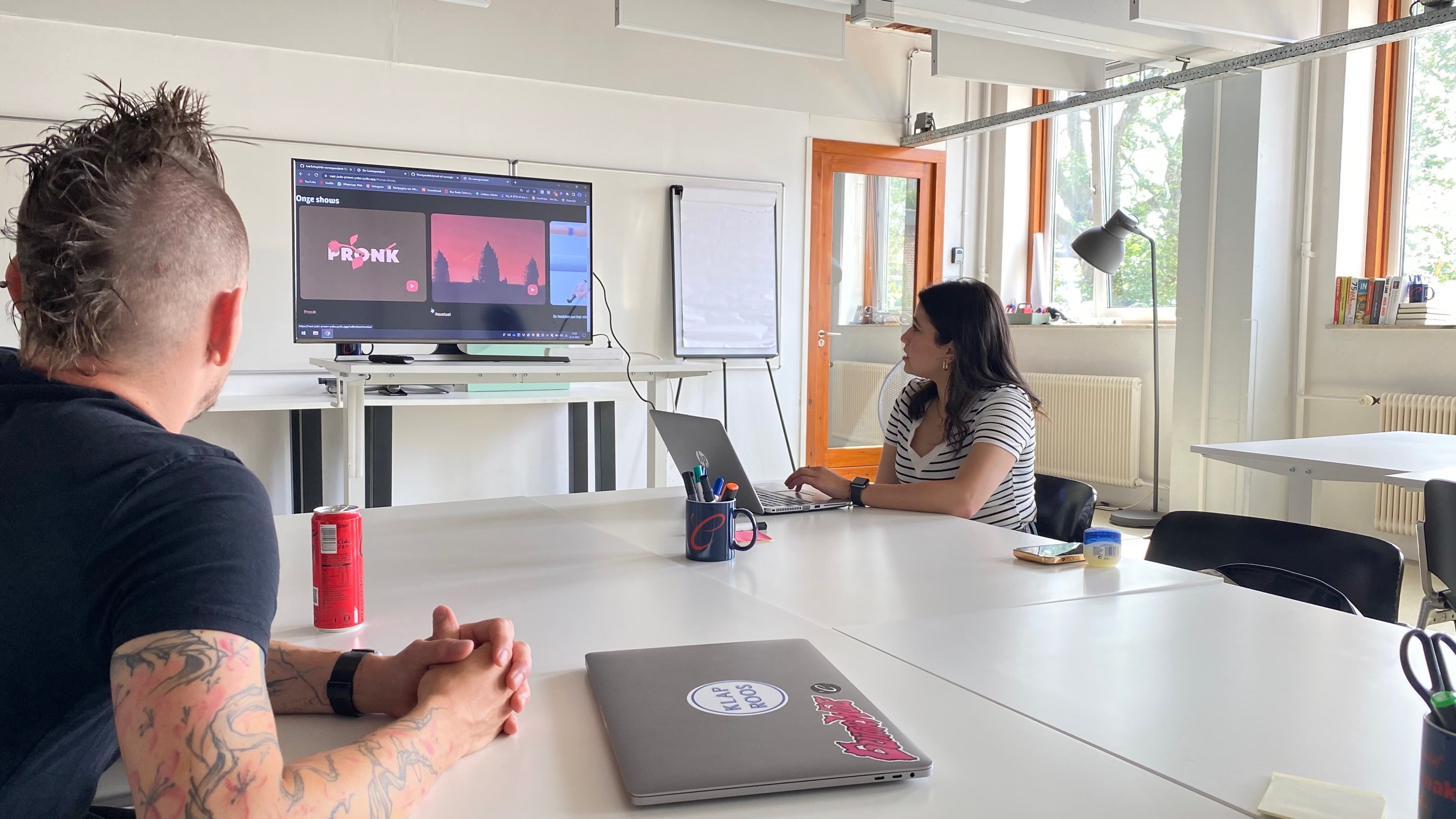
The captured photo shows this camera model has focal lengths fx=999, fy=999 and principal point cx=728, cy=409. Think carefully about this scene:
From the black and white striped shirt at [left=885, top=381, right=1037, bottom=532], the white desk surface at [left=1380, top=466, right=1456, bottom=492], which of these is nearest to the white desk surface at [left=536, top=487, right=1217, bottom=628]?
the black and white striped shirt at [left=885, top=381, right=1037, bottom=532]

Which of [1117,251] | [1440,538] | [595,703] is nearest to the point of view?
[595,703]

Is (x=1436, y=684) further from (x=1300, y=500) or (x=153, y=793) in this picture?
(x=1300, y=500)

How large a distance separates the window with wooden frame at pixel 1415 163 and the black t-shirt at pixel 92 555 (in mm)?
5247

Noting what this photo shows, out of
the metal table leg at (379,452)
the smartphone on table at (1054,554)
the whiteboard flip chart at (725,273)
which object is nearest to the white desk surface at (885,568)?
the smartphone on table at (1054,554)

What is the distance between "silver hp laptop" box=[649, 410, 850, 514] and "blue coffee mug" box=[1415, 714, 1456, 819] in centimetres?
126

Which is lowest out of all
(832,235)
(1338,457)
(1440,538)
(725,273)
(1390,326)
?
(1440,538)

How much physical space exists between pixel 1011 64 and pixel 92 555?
4203 mm

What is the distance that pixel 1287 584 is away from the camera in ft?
5.55

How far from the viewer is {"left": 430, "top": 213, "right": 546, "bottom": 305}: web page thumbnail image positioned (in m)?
3.33

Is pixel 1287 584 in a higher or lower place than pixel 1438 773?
lower

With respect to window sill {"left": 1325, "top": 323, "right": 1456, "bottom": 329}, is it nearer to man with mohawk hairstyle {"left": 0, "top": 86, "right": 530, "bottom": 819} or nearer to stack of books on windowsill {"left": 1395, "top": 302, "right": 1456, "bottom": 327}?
stack of books on windowsill {"left": 1395, "top": 302, "right": 1456, "bottom": 327}

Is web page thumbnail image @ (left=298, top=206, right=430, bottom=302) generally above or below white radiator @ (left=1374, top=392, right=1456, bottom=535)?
above

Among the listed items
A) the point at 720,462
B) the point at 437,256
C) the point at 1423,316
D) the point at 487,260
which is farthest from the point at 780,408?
the point at 720,462

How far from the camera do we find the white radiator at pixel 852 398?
246 inches
